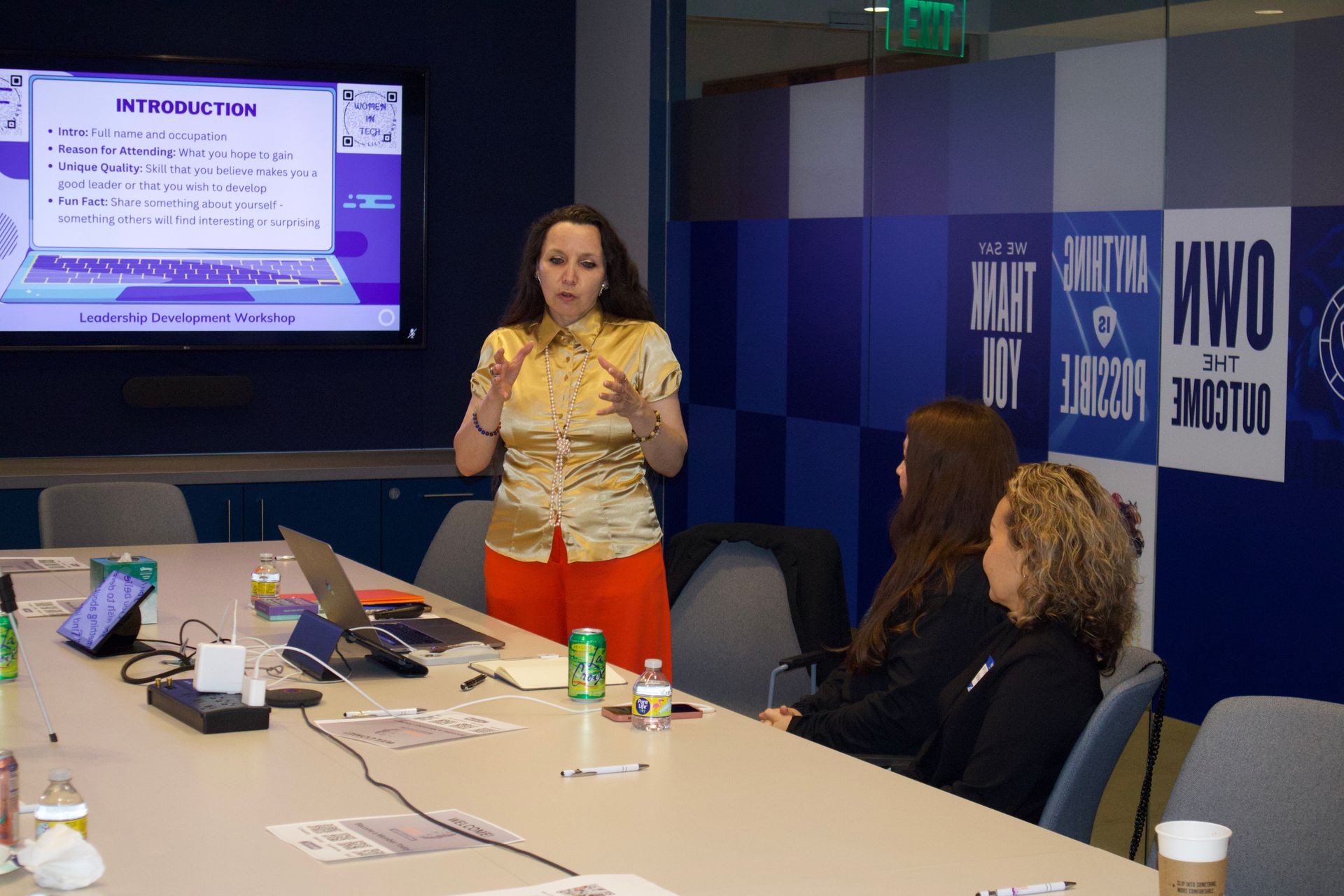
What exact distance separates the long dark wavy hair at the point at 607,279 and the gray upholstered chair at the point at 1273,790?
182 centimetres

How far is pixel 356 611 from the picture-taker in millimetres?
2787

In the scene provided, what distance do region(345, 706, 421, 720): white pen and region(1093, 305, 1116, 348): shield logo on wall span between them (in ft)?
8.20

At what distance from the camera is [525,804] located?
6.59 feet

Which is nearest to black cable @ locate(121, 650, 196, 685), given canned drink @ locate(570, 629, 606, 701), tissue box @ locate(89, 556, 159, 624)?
tissue box @ locate(89, 556, 159, 624)

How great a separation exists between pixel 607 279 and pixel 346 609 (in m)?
1.09

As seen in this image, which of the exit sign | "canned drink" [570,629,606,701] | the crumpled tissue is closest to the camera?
the crumpled tissue

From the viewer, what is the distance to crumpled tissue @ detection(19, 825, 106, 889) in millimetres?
1632

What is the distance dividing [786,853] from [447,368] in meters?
4.96

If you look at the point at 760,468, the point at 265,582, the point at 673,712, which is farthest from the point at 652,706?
the point at 760,468

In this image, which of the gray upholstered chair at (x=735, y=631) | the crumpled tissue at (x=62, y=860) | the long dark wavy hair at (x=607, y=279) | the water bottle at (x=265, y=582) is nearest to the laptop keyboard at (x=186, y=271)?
the long dark wavy hair at (x=607, y=279)

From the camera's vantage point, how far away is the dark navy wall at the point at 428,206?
5.94m

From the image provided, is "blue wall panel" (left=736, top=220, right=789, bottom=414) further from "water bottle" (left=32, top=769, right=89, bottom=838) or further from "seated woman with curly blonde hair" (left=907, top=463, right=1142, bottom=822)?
"water bottle" (left=32, top=769, right=89, bottom=838)

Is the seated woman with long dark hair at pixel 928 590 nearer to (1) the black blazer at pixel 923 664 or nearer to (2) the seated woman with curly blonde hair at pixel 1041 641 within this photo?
(1) the black blazer at pixel 923 664

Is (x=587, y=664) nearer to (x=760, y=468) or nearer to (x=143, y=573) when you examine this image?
(x=143, y=573)
